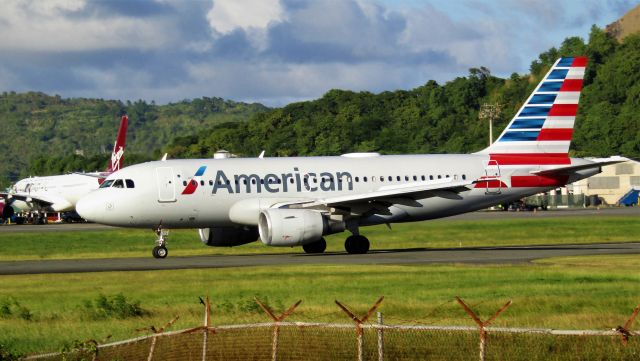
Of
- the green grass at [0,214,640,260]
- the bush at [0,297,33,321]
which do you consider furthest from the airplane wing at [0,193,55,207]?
the bush at [0,297,33,321]

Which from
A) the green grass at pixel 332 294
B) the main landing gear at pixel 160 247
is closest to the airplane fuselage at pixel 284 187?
the main landing gear at pixel 160 247

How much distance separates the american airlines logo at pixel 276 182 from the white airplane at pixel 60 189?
195 feet

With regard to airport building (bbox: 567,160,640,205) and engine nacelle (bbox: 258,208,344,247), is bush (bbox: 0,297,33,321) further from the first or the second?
airport building (bbox: 567,160,640,205)

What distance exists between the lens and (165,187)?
46.9m

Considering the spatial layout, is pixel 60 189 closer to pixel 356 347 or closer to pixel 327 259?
pixel 327 259

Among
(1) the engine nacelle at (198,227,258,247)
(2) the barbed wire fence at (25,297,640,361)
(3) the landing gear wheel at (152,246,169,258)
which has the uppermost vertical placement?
(1) the engine nacelle at (198,227,258,247)

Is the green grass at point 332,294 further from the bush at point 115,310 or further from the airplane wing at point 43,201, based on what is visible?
the airplane wing at point 43,201

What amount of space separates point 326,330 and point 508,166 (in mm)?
29092

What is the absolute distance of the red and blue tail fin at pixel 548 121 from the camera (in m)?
51.6

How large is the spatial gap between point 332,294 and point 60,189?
8678cm

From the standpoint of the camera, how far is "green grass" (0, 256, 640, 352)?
25078mm

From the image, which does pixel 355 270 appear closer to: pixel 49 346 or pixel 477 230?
pixel 49 346

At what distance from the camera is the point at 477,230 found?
2549 inches

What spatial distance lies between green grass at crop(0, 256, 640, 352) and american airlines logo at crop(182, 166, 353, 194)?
8814 millimetres
